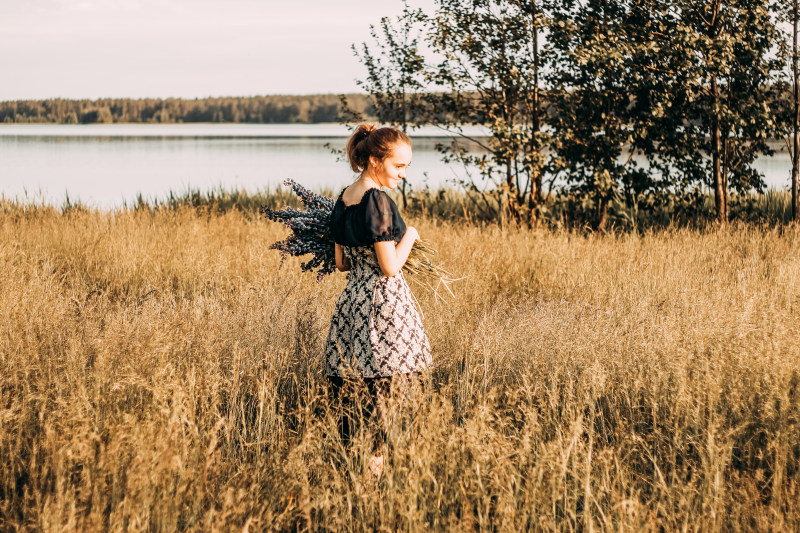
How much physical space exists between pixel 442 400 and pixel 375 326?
1.70ft

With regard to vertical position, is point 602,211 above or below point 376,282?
above

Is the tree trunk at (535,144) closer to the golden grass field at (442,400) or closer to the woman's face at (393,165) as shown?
the golden grass field at (442,400)

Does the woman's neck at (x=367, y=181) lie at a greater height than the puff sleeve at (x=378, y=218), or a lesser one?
greater

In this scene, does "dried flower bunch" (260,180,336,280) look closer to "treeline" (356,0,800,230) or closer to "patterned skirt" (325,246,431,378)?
"patterned skirt" (325,246,431,378)

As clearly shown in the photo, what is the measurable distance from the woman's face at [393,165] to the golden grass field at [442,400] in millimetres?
1096

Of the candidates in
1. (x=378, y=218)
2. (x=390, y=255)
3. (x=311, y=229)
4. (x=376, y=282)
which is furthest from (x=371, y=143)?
(x=311, y=229)

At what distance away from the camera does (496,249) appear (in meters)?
7.30

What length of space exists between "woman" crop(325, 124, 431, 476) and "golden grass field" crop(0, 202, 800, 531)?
216mm

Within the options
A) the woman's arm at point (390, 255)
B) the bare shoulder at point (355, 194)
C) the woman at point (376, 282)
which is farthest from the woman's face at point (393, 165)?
the woman's arm at point (390, 255)

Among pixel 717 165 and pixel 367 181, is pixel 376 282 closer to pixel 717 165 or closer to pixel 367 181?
pixel 367 181

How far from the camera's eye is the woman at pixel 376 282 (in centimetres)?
319

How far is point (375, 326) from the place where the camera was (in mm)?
3262

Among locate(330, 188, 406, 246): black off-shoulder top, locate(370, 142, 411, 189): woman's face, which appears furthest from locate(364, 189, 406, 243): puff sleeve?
locate(370, 142, 411, 189): woman's face

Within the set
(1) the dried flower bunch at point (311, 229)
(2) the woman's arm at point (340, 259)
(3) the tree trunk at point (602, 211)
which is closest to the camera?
(2) the woman's arm at point (340, 259)
